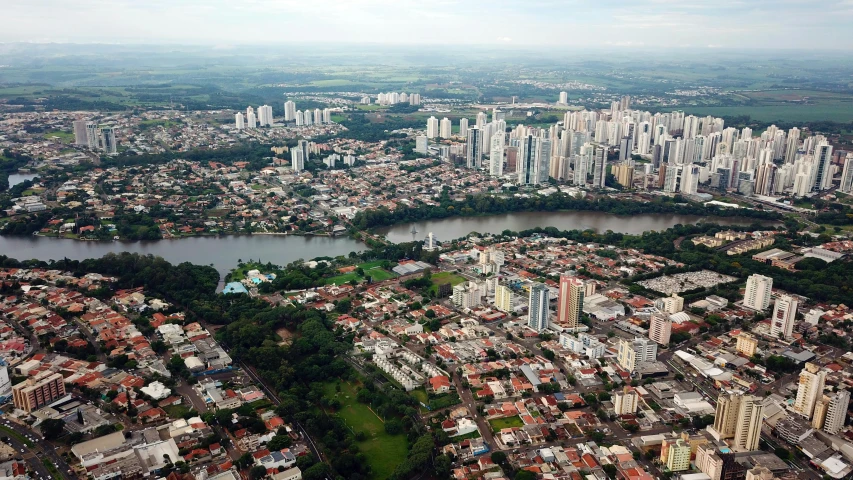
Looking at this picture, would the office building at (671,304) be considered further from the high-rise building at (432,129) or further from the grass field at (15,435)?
the high-rise building at (432,129)

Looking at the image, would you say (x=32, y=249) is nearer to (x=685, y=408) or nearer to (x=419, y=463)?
(x=419, y=463)

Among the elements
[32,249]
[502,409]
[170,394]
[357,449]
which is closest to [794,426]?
[502,409]

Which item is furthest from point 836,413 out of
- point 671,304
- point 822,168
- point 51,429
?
point 822,168

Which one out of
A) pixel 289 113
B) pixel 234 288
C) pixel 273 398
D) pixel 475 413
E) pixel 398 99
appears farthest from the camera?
pixel 398 99

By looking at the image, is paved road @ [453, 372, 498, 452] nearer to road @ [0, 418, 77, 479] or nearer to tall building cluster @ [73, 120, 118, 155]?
road @ [0, 418, 77, 479]

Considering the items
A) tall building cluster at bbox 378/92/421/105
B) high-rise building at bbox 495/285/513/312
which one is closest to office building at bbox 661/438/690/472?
high-rise building at bbox 495/285/513/312

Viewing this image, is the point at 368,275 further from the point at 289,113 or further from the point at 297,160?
the point at 289,113

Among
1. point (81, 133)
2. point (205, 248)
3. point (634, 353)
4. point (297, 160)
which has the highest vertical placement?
point (81, 133)
